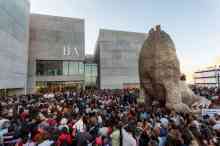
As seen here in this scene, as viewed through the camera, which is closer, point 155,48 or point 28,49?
point 155,48

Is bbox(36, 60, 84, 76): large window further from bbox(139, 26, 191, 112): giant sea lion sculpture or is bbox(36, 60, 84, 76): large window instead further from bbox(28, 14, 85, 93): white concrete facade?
bbox(139, 26, 191, 112): giant sea lion sculpture

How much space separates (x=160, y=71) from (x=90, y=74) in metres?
29.5

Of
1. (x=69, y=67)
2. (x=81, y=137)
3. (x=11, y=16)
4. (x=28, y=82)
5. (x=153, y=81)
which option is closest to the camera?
(x=81, y=137)

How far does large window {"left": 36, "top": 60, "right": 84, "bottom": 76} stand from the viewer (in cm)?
3675

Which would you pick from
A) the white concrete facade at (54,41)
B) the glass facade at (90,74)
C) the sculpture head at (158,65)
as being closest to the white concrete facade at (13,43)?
the white concrete facade at (54,41)

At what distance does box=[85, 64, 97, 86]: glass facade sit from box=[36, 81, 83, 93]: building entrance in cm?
306

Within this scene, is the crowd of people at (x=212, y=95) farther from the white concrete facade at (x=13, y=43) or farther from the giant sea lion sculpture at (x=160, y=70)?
the white concrete facade at (x=13, y=43)

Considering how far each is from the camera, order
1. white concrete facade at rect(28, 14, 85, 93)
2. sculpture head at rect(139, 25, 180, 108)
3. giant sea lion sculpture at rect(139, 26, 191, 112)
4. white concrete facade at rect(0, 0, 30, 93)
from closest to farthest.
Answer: giant sea lion sculpture at rect(139, 26, 191, 112) < sculpture head at rect(139, 25, 180, 108) < white concrete facade at rect(0, 0, 30, 93) < white concrete facade at rect(28, 14, 85, 93)

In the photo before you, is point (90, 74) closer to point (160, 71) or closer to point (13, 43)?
point (13, 43)

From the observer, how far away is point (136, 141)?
A: 191 inches

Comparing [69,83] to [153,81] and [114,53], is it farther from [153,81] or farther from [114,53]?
[153,81]

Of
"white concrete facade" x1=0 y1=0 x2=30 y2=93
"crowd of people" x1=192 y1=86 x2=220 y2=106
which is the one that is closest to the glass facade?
"white concrete facade" x1=0 y1=0 x2=30 y2=93

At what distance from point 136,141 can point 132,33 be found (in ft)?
133

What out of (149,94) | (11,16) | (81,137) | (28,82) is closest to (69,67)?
Answer: (28,82)
